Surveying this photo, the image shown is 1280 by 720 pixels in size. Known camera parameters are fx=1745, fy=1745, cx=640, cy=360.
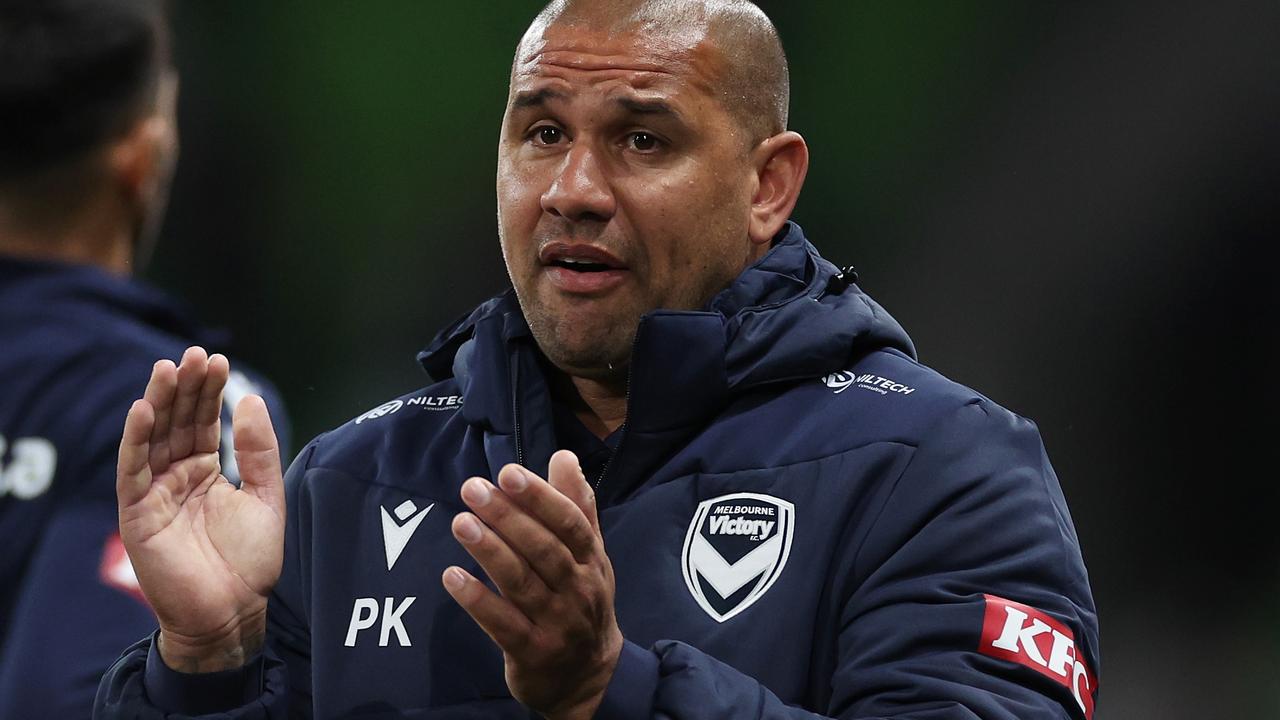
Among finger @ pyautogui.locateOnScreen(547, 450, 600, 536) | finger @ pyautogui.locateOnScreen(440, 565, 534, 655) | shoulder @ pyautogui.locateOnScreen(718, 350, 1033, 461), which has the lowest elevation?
finger @ pyautogui.locateOnScreen(440, 565, 534, 655)

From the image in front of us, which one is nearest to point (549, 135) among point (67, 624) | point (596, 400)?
point (596, 400)

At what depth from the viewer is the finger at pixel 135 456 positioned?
2234 millimetres

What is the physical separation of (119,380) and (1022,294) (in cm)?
303

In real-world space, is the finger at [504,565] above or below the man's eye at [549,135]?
below

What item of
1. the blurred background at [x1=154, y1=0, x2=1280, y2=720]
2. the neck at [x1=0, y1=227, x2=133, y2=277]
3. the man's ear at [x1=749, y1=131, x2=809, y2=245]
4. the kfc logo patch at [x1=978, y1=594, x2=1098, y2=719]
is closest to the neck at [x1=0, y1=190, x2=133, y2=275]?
the neck at [x1=0, y1=227, x2=133, y2=277]

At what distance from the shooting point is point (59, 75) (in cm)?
276

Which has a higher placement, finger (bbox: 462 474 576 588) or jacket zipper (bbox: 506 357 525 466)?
finger (bbox: 462 474 576 588)

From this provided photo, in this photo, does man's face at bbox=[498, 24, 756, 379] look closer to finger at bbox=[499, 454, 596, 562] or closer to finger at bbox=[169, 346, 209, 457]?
finger at bbox=[169, 346, 209, 457]

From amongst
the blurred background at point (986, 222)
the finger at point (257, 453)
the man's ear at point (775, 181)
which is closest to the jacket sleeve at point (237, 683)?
the finger at point (257, 453)

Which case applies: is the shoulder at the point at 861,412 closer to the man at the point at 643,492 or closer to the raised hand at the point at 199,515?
the man at the point at 643,492

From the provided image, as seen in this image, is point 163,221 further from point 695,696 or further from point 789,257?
point 695,696

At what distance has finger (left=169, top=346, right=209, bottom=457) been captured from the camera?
2232mm

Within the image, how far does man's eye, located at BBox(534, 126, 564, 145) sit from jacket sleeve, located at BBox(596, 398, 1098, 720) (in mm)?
722

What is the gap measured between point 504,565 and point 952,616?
612mm
